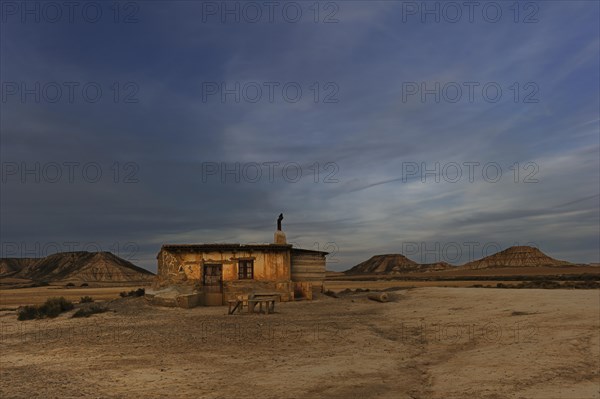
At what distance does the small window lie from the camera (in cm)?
2646

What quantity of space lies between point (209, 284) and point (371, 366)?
17.9 meters

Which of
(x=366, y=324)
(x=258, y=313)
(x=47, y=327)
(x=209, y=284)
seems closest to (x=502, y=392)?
(x=366, y=324)

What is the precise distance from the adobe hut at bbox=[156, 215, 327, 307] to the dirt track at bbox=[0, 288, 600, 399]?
25.4ft

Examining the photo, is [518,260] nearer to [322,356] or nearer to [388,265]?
[388,265]

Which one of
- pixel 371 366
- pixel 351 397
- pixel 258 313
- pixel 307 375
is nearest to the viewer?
pixel 351 397

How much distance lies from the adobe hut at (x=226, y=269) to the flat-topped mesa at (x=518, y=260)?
121 metres

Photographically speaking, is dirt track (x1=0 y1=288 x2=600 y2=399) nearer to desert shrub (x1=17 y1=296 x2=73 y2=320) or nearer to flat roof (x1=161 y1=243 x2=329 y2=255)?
desert shrub (x1=17 y1=296 x2=73 y2=320)

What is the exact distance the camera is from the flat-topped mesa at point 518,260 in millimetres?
131500

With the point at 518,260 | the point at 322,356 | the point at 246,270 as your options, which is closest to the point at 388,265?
the point at 518,260

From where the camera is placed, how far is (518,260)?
135 meters

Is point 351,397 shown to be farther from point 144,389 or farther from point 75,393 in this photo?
point 75,393

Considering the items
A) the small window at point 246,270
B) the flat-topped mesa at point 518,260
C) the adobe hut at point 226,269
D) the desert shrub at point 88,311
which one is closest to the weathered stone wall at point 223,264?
the adobe hut at point 226,269

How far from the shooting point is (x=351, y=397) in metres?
7.38

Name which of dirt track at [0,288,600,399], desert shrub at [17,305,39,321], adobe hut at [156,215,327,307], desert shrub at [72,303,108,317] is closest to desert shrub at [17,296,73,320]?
desert shrub at [17,305,39,321]
